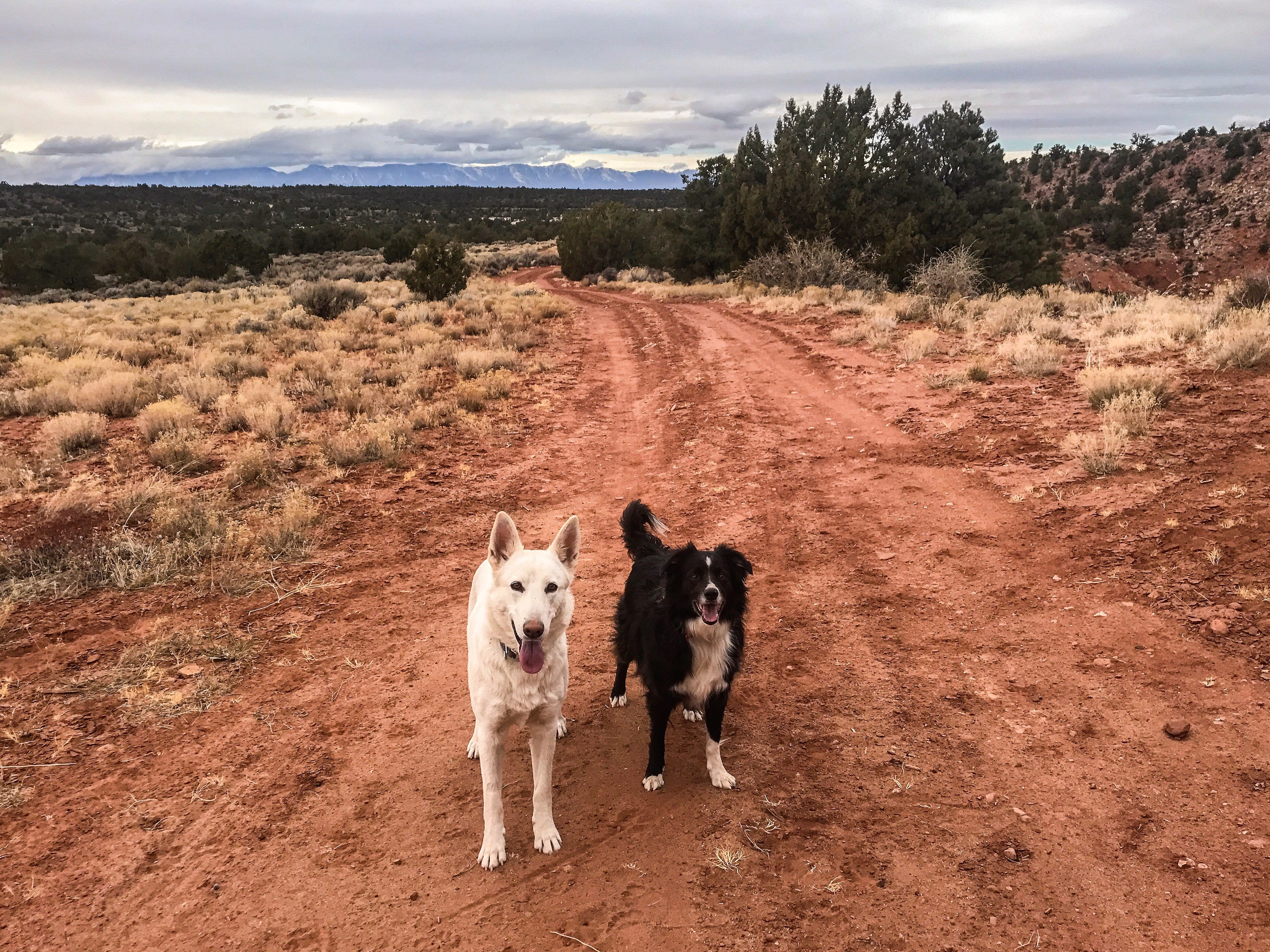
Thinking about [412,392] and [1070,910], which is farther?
[412,392]

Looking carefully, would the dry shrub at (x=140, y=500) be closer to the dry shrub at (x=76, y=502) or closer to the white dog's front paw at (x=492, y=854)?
the dry shrub at (x=76, y=502)

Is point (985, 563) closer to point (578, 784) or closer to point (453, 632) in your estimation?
point (578, 784)

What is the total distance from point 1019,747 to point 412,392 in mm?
11250

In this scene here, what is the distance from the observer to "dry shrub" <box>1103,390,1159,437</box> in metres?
7.92

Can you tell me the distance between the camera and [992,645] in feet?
16.9

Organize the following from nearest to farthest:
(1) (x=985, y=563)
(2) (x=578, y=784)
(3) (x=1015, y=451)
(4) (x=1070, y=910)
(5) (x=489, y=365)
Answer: (4) (x=1070, y=910) → (2) (x=578, y=784) → (1) (x=985, y=563) → (3) (x=1015, y=451) → (5) (x=489, y=365)

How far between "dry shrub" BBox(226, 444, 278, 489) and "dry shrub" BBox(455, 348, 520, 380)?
574 centimetres

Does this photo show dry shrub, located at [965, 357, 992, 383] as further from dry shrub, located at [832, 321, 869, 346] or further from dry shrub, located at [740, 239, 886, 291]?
dry shrub, located at [740, 239, 886, 291]

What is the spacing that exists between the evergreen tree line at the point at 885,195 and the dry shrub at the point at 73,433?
78.1ft

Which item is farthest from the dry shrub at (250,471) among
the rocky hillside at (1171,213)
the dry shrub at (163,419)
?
the rocky hillside at (1171,213)

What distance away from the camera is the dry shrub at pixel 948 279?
833 inches

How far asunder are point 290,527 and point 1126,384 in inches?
414

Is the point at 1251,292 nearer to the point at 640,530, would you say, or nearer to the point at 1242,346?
the point at 1242,346

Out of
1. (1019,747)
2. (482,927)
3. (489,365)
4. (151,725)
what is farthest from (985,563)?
(489,365)
